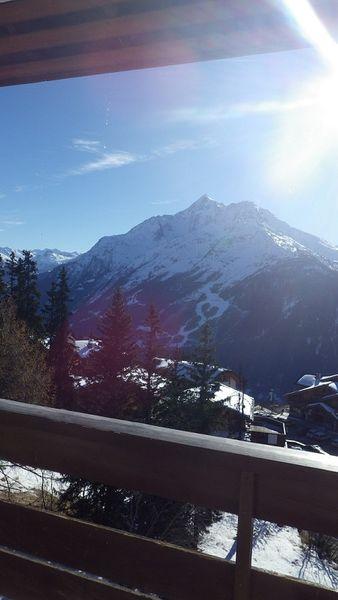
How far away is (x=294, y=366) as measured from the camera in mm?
120438

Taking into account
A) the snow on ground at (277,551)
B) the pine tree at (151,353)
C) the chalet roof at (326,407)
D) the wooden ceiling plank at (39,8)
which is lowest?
the snow on ground at (277,551)

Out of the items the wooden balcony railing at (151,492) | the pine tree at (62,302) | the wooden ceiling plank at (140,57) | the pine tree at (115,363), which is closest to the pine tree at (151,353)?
the pine tree at (115,363)

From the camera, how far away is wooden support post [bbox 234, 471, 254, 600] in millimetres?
1408

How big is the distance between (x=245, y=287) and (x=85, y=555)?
18496 cm

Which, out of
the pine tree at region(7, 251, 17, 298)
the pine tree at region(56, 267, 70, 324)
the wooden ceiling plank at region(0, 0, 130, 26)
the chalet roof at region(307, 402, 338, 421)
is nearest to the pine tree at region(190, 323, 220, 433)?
the pine tree at region(56, 267, 70, 324)

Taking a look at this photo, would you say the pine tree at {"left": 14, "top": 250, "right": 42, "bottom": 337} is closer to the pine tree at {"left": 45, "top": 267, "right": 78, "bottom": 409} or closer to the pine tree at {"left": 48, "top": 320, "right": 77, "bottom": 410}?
the pine tree at {"left": 45, "top": 267, "right": 78, "bottom": 409}

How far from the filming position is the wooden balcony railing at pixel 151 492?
1379mm

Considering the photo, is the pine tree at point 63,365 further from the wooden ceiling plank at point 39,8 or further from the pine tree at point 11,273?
the wooden ceiling plank at point 39,8

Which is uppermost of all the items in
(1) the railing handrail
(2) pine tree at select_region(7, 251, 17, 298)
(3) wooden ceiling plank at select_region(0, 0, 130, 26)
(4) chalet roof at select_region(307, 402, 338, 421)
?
(2) pine tree at select_region(7, 251, 17, 298)

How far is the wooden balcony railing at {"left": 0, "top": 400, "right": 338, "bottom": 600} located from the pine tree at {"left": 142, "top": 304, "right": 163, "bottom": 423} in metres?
18.0

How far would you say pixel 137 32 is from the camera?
167cm

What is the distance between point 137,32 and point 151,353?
21848mm

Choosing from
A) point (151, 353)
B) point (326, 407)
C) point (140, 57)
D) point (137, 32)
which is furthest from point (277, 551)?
point (326, 407)

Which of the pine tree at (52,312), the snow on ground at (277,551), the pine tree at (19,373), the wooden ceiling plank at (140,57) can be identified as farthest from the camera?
the pine tree at (52,312)
